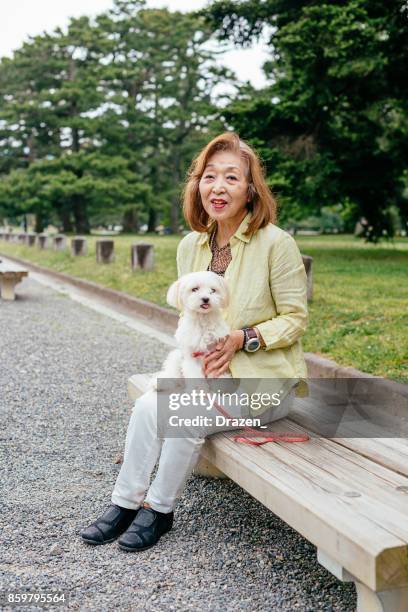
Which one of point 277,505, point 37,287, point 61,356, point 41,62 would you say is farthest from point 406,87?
point 41,62

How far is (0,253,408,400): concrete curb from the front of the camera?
544 centimetres

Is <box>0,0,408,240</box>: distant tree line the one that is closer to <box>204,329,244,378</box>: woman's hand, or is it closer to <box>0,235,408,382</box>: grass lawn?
<box>0,235,408,382</box>: grass lawn

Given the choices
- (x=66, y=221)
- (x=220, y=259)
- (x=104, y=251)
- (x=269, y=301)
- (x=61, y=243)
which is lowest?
(x=66, y=221)

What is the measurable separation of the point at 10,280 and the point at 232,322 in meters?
9.08

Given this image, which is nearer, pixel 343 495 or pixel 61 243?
pixel 343 495

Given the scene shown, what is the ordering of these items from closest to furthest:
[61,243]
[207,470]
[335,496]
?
[335,496], [207,470], [61,243]

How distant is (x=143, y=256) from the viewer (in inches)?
533

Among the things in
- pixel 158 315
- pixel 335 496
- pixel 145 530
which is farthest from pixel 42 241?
pixel 335 496

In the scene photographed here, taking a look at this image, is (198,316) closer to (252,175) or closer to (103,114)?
(252,175)

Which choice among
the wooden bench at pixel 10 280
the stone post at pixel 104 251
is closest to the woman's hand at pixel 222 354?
the wooden bench at pixel 10 280

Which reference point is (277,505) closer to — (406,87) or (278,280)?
(278,280)

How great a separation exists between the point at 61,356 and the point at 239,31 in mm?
11458

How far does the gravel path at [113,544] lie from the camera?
8.06 ft

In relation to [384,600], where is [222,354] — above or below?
above
